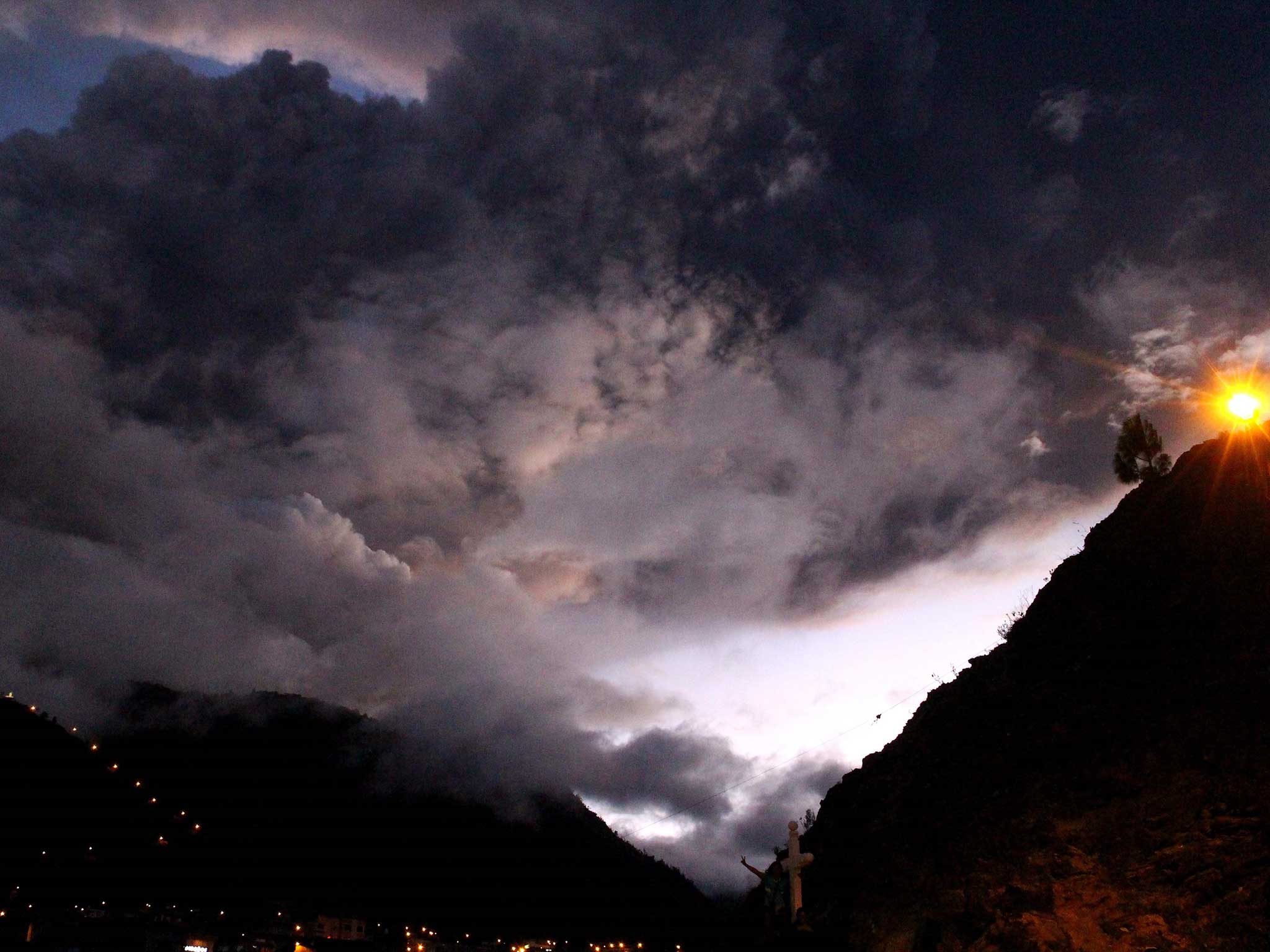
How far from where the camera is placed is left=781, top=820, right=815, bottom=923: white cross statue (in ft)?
82.9

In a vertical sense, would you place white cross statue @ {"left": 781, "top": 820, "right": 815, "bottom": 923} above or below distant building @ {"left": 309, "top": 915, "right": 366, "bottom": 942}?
above

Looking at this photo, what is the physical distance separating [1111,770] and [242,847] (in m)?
136

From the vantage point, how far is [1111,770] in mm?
30859

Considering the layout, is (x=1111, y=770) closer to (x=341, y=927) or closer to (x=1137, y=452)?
(x=1137, y=452)

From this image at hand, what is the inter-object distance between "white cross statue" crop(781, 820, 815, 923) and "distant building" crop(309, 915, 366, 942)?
6385 cm

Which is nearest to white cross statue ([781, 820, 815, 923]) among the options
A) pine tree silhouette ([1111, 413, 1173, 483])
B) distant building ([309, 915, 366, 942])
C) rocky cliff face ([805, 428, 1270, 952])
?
rocky cliff face ([805, 428, 1270, 952])

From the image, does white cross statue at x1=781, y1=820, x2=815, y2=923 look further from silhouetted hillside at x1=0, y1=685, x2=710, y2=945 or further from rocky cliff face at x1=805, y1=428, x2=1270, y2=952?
silhouetted hillside at x1=0, y1=685, x2=710, y2=945

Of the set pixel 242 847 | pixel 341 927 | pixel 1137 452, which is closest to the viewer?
pixel 1137 452

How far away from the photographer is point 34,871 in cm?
4059

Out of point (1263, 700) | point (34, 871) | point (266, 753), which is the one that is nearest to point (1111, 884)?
point (1263, 700)

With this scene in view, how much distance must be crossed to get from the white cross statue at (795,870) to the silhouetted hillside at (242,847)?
35883mm

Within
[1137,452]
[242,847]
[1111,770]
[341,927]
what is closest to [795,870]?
[1111,770]

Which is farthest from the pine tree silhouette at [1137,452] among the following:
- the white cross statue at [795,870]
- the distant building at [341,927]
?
the distant building at [341,927]

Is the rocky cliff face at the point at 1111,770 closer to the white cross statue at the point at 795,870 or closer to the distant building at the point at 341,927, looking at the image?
the white cross statue at the point at 795,870
